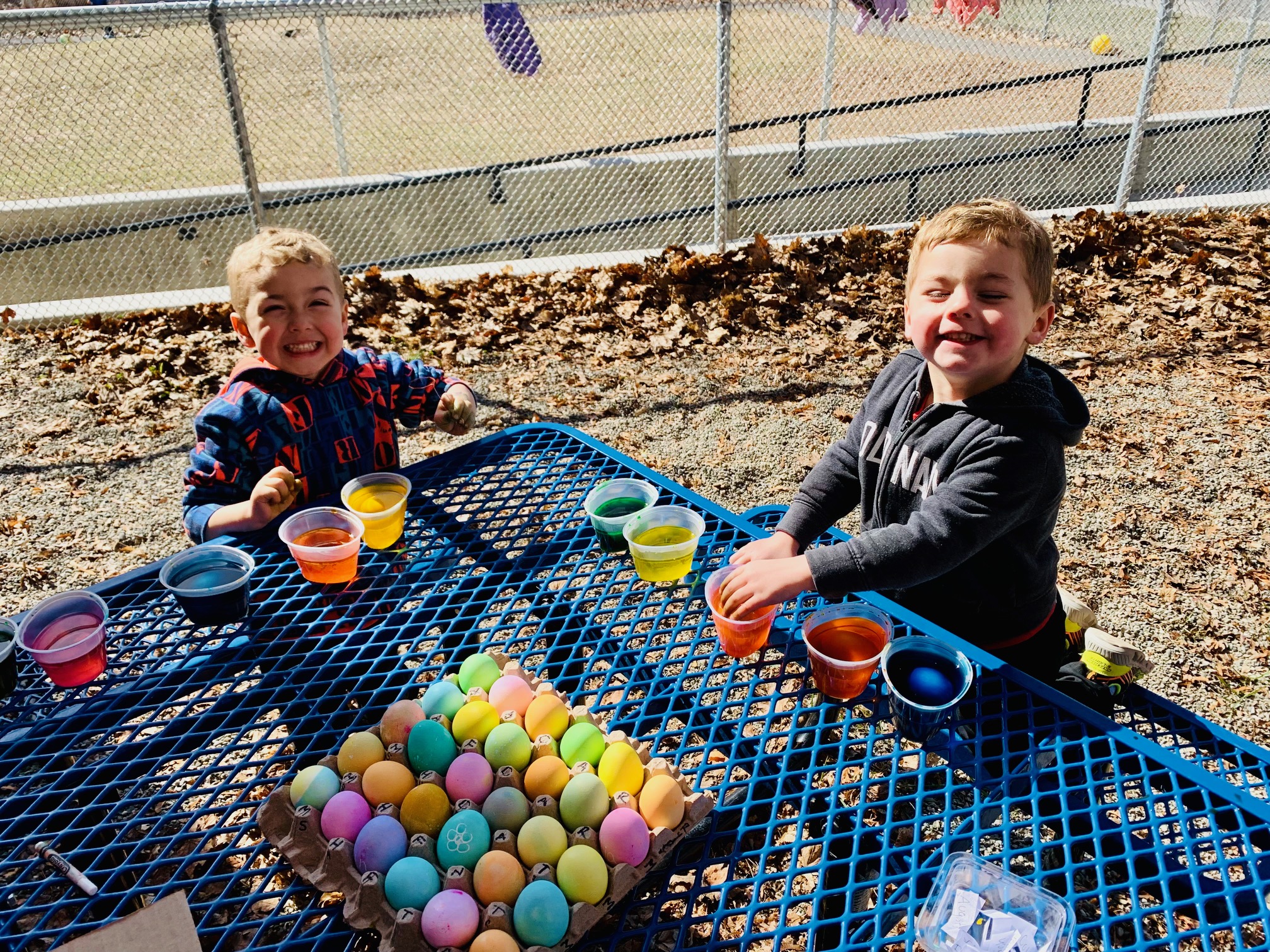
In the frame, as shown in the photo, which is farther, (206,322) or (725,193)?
(725,193)

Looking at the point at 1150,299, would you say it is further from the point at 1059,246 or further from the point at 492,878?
the point at 492,878

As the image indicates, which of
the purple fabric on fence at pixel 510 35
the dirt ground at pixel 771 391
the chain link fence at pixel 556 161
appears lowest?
the dirt ground at pixel 771 391

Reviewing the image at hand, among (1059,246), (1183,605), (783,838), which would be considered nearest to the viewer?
(783,838)

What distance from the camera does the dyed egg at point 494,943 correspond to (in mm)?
1302

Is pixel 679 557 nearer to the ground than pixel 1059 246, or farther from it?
farther from it

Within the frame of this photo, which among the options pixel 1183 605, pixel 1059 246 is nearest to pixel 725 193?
pixel 1059 246

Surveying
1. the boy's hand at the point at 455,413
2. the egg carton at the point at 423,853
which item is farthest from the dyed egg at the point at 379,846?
the boy's hand at the point at 455,413

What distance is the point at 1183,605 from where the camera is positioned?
3.42 meters

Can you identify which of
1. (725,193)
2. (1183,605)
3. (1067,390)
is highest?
(1067,390)

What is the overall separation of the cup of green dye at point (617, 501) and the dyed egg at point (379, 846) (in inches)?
35.0

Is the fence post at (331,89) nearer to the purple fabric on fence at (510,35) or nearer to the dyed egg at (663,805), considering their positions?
the purple fabric on fence at (510,35)

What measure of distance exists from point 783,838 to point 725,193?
18.0 ft

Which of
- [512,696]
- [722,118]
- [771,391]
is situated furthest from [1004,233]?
[722,118]

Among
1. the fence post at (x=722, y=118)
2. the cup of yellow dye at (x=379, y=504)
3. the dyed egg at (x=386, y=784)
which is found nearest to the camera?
the dyed egg at (x=386, y=784)
